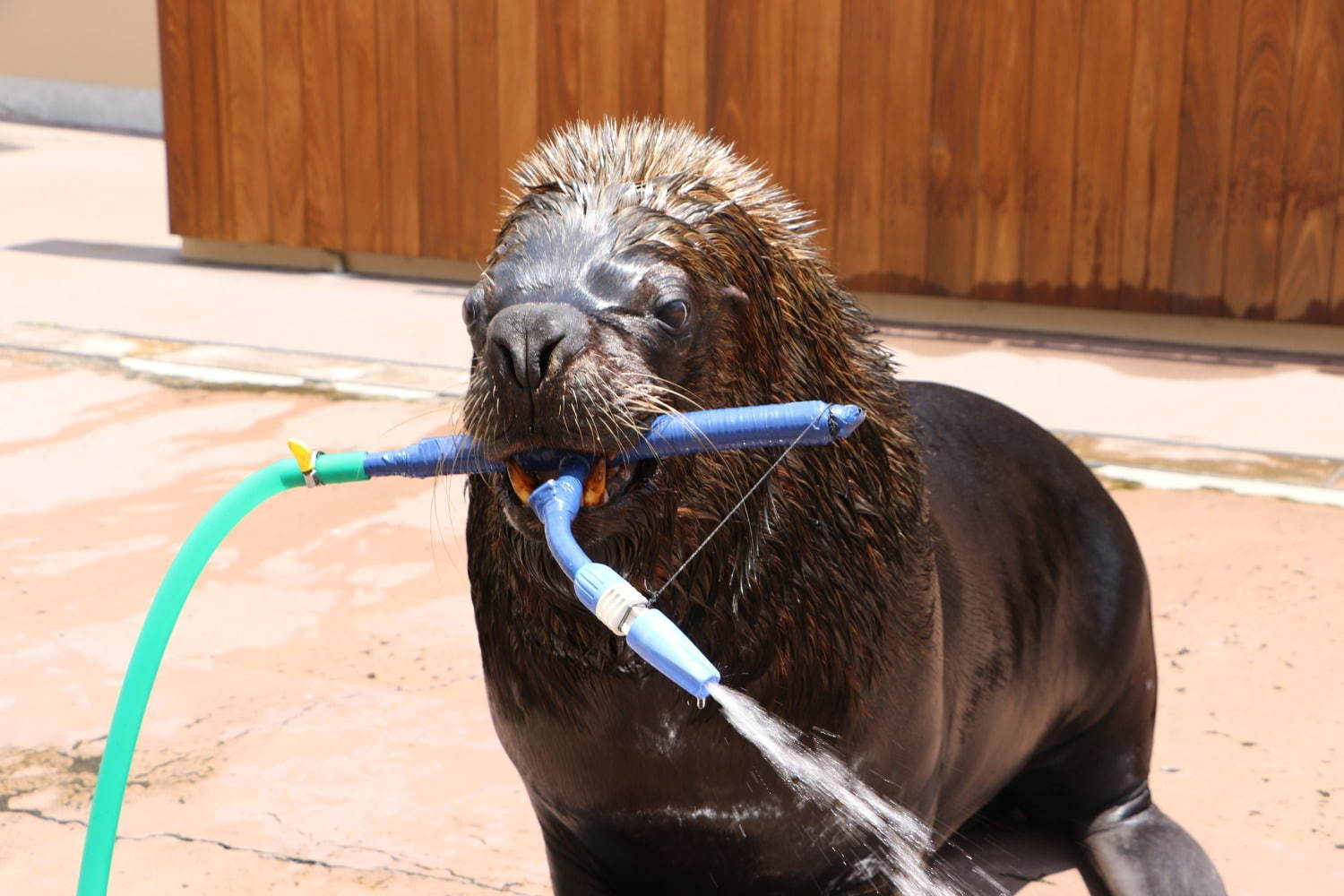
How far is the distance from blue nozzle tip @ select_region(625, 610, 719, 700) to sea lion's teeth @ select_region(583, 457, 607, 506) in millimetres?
308

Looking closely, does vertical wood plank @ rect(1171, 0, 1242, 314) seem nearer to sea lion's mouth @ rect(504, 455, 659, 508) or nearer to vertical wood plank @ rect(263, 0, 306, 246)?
vertical wood plank @ rect(263, 0, 306, 246)

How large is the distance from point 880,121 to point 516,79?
2111 mm

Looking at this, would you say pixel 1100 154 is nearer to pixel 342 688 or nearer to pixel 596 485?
pixel 342 688

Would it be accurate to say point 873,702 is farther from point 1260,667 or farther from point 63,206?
point 63,206

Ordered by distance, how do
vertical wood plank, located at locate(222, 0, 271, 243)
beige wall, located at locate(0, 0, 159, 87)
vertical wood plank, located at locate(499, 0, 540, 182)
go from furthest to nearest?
beige wall, located at locate(0, 0, 159, 87)
vertical wood plank, located at locate(222, 0, 271, 243)
vertical wood plank, located at locate(499, 0, 540, 182)

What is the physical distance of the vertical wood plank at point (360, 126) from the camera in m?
9.73

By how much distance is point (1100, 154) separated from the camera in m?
8.16

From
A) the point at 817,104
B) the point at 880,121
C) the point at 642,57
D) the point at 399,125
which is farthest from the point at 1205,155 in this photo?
the point at 399,125

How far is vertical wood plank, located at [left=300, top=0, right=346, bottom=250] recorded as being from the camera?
9828mm

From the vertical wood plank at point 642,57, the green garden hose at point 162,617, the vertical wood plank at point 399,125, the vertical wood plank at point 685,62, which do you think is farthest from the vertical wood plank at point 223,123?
the green garden hose at point 162,617

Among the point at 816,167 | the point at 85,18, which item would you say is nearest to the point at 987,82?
the point at 816,167

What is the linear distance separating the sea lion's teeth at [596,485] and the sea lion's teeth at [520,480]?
0.23 ft

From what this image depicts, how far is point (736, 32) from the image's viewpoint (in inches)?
346

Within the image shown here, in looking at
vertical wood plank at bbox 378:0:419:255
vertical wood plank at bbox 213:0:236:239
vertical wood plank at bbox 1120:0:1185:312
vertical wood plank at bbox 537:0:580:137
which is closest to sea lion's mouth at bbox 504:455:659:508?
vertical wood plank at bbox 1120:0:1185:312
